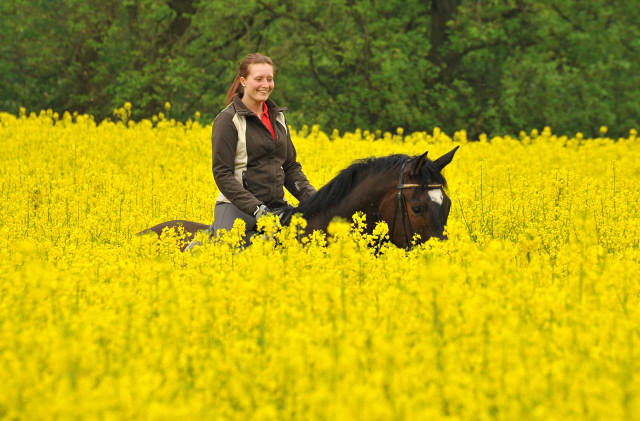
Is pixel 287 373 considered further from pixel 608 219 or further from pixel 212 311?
pixel 608 219

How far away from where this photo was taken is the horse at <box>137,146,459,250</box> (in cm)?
613

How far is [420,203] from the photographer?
611 centimetres

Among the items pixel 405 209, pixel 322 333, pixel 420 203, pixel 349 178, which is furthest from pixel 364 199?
pixel 322 333

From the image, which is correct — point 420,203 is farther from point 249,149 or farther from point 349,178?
point 249,149

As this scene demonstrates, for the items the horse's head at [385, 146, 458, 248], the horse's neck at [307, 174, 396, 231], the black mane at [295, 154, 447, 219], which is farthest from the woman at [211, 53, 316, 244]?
the horse's head at [385, 146, 458, 248]

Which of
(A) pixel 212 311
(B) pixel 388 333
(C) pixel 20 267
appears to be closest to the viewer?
(B) pixel 388 333

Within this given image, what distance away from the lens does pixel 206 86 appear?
2409cm

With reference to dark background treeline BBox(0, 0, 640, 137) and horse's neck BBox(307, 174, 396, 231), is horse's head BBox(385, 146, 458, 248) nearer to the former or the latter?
horse's neck BBox(307, 174, 396, 231)

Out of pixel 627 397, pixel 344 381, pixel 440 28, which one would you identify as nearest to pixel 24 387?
pixel 344 381

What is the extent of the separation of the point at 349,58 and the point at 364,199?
17.0 meters

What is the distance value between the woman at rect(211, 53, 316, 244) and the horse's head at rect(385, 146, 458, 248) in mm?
1052

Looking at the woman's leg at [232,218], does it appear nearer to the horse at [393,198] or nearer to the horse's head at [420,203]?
the horse at [393,198]

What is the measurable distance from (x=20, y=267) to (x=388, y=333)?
9.36 feet

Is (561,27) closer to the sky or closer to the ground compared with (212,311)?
closer to the sky
